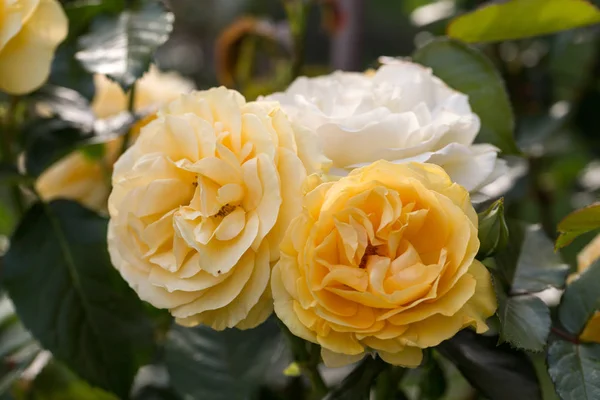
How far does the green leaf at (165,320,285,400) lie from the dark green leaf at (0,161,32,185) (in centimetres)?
15

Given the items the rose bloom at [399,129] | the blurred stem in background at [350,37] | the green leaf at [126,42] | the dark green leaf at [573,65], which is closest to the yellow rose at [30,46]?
the green leaf at [126,42]

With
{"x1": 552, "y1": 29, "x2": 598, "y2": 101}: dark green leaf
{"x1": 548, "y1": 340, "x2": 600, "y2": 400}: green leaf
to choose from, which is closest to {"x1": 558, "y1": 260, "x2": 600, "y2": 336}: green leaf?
{"x1": 548, "y1": 340, "x2": 600, "y2": 400}: green leaf

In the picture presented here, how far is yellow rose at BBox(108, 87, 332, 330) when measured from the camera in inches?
11.7

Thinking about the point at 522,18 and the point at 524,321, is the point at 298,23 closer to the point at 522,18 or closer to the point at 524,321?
the point at 522,18

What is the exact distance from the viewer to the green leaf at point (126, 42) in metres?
0.40

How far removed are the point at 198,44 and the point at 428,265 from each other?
227 cm

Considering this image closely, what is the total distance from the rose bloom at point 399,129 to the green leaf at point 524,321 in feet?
0.20

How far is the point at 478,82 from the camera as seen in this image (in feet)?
1.35

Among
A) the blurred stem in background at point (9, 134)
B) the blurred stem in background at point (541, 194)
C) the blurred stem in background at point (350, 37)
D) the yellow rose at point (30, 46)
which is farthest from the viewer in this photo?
the blurred stem in background at point (350, 37)

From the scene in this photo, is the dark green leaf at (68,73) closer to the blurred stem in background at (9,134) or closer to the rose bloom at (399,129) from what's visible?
the blurred stem in background at (9,134)

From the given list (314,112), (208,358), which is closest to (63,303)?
(208,358)

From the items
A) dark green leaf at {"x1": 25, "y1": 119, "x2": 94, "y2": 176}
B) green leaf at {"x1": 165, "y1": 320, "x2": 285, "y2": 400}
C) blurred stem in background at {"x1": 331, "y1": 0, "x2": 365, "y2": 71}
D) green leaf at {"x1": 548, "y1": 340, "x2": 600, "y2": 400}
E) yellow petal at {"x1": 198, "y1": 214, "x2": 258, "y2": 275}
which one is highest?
yellow petal at {"x1": 198, "y1": 214, "x2": 258, "y2": 275}

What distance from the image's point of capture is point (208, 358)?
19.6 inches

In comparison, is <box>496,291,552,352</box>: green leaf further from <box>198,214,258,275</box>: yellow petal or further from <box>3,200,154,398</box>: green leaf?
<box>3,200,154,398</box>: green leaf
